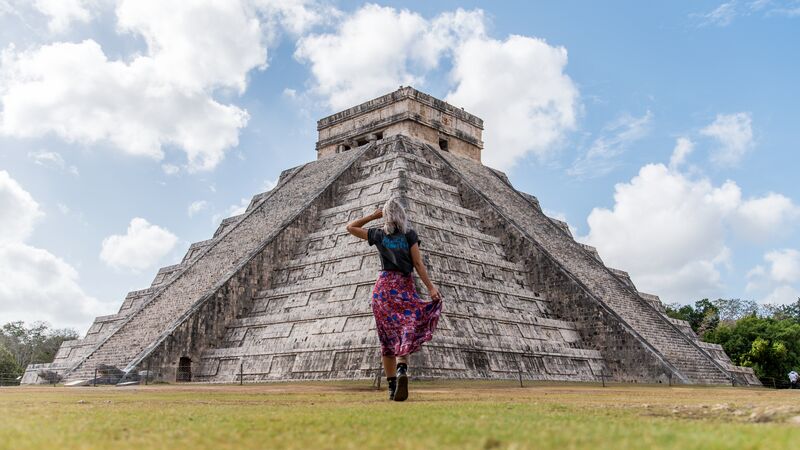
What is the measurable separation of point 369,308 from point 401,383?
26.7 ft

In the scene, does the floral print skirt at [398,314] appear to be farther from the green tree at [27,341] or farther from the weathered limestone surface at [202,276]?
the green tree at [27,341]

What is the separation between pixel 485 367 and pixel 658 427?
10479 mm

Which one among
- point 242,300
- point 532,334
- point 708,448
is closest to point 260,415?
point 708,448

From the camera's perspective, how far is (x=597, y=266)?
21344 millimetres

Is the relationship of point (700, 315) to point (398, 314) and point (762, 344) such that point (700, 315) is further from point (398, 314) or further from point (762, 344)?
point (398, 314)

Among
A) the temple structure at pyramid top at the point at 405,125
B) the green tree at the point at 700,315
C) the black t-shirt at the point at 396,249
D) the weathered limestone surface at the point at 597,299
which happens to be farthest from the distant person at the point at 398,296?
the green tree at the point at 700,315

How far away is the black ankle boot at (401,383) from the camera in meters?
6.57

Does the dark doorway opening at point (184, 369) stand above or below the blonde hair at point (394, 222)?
below

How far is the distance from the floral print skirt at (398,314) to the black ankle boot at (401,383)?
202mm

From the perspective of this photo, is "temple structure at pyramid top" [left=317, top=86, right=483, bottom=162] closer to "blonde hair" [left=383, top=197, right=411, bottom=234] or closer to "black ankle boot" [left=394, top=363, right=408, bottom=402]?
"blonde hair" [left=383, top=197, right=411, bottom=234]

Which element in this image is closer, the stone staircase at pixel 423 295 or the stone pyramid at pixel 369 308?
the stone staircase at pixel 423 295

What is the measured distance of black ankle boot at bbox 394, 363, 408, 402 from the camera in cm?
657

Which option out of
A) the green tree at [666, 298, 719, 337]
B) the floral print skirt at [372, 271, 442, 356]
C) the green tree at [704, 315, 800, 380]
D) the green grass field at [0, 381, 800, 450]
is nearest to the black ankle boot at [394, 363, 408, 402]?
the floral print skirt at [372, 271, 442, 356]

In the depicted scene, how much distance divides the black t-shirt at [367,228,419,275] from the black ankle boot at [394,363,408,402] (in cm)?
93
